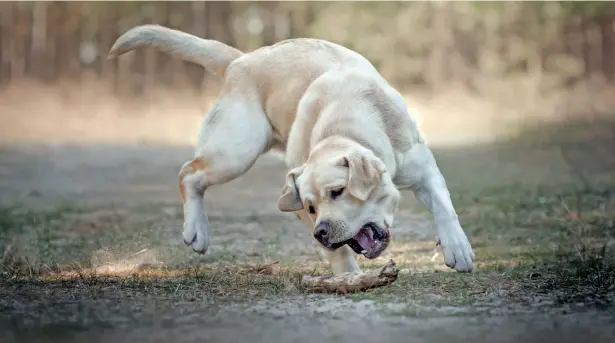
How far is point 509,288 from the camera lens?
16.6 feet

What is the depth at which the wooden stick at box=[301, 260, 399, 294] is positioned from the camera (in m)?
4.93

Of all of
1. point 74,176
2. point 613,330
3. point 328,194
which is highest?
point 328,194

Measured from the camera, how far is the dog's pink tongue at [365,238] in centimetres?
483

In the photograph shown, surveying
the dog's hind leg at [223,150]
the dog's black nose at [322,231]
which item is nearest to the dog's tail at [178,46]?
the dog's hind leg at [223,150]

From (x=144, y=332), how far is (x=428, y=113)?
12.8 metres

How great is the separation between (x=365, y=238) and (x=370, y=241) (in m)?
0.03

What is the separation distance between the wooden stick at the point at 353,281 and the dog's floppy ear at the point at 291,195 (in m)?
0.40

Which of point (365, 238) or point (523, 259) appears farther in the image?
point (523, 259)

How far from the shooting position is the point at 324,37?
1720cm

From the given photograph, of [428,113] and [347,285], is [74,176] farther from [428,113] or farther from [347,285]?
[347,285]

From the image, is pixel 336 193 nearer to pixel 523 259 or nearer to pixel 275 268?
pixel 275 268

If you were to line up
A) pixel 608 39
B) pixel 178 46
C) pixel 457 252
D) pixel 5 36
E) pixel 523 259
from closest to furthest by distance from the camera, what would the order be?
pixel 457 252 < pixel 523 259 < pixel 178 46 < pixel 608 39 < pixel 5 36

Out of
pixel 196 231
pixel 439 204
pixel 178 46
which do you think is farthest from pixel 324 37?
pixel 439 204

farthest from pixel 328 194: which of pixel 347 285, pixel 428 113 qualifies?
pixel 428 113
